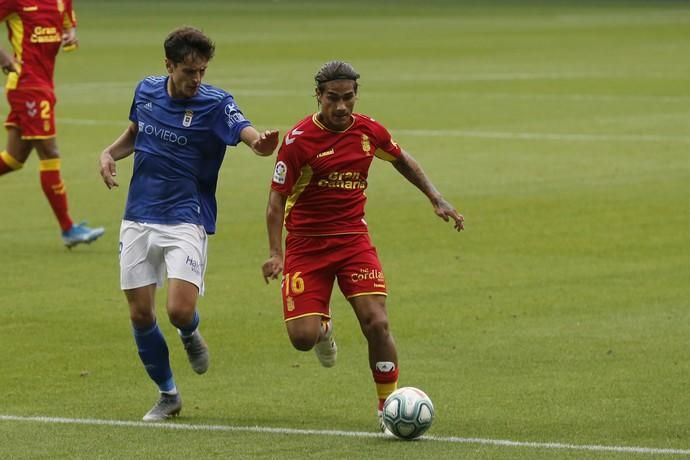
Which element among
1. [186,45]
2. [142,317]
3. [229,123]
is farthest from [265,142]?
[142,317]

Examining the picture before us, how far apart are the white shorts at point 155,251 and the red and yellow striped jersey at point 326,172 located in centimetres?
56

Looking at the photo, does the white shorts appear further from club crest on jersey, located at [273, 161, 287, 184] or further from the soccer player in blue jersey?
club crest on jersey, located at [273, 161, 287, 184]

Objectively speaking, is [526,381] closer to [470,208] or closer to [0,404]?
[0,404]

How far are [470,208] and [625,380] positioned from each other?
8348 mm

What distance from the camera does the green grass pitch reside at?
9.69 meters

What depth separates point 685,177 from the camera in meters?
21.4

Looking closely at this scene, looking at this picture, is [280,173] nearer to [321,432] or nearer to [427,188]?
[427,188]

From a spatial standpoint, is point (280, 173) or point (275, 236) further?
point (280, 173)

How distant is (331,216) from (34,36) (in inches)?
296

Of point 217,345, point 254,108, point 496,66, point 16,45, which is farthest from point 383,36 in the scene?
point 217,345

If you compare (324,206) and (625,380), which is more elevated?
(324,206)

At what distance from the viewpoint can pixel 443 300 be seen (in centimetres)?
1408

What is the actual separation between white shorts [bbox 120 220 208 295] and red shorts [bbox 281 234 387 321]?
1.80 ft

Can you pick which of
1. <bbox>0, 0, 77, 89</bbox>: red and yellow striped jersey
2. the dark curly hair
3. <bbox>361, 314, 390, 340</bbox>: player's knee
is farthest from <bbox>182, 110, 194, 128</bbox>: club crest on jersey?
<bbox>0, 0, 77, 89</bbox>: red and yellow striped jersey
